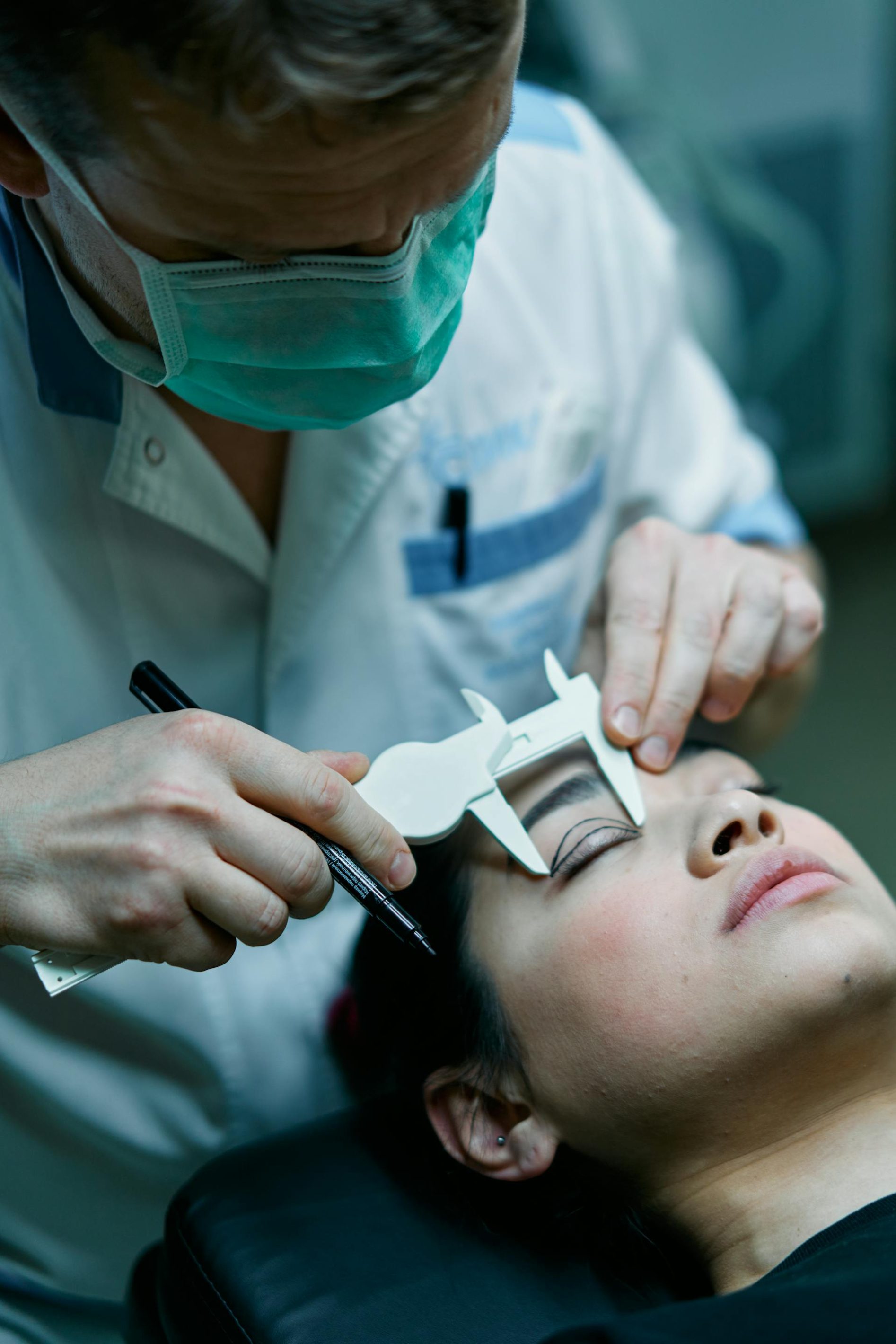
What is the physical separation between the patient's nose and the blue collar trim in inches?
25.5

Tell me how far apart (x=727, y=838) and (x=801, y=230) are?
2686 mm

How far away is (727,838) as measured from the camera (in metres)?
1.06

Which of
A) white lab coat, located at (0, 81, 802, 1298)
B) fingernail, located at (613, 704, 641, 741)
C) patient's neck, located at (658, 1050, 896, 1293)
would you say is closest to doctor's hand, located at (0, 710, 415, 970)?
white lab coat, located at (0, 81, 802, 1298)

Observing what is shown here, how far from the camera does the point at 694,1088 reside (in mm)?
971

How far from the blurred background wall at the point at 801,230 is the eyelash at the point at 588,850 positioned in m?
1.67

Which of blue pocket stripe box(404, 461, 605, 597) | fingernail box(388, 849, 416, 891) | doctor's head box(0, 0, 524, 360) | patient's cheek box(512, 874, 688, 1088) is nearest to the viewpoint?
doctor's head box(0, 0, 524, 360)

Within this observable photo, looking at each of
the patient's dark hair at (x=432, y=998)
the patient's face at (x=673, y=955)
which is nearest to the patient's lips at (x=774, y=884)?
the patient's face at (x=673, y=955)

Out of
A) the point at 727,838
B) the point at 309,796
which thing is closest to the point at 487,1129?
the point at 727,838

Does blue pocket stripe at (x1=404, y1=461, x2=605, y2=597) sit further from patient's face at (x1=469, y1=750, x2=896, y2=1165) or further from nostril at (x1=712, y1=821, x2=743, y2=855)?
nostril at (x1=712, y1=821, x2=743, y2=855)

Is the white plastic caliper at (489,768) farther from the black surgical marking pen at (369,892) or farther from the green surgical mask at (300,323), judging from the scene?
the green surgical mask at (300,323)

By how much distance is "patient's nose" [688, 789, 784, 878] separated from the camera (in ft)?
3.34

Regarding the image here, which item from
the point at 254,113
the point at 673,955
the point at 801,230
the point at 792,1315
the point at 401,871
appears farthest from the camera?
the point at 801,230

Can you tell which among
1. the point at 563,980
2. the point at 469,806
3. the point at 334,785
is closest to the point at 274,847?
the point at 334,785

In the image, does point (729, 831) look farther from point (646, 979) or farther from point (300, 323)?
point (300, 323)
